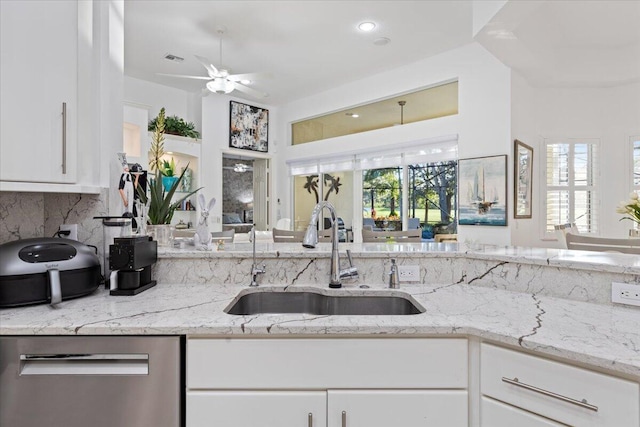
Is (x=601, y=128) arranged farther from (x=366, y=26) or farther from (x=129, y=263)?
(x=129, y=263)

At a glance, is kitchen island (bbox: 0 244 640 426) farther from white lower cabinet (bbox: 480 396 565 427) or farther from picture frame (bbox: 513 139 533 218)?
picture frame (bbox: 513 139 533 218)

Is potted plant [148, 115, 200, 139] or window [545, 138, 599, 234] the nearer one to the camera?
window [545, 138, 599, 234]

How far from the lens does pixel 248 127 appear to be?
666cm

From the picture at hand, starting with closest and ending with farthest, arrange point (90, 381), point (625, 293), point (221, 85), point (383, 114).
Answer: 1. point (90, 381)
2. point (625, 293)
3. point (221, 85)
4. point (383, 114)

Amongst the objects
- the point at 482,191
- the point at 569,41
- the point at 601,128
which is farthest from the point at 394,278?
the point at 601,128

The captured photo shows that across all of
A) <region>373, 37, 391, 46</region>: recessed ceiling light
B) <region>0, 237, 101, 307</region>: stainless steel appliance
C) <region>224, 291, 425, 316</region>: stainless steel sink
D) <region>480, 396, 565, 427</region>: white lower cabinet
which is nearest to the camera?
<region>480, 396, 565, 427</region>: white lower cabinet

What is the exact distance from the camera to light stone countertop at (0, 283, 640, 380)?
975 millimetres

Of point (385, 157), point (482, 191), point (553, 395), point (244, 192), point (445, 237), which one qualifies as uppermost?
point (385, 157)

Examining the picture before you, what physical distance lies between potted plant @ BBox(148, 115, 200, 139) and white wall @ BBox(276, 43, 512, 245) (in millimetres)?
2240

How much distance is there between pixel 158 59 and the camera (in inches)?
197

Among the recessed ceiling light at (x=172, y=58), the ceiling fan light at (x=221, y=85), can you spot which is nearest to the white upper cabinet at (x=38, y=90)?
the ceiling fan light at (x=221, y=85)

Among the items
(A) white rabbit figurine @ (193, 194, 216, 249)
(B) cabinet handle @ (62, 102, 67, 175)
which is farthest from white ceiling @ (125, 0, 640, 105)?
(B) cabinet handle @ (62, 102, 67, 175)

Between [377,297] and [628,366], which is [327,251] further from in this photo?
[628,366]

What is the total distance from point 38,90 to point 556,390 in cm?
193
